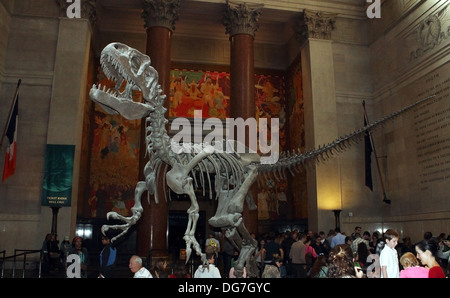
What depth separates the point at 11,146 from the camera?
1124 cm

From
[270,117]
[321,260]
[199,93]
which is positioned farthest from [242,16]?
[321,260]

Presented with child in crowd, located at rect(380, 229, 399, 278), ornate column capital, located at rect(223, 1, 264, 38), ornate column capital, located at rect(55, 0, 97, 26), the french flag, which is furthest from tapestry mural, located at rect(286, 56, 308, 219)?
child in crowd, located at rect(380, 229, 399, 278)

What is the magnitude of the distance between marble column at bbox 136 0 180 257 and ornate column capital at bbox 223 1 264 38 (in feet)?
6.52

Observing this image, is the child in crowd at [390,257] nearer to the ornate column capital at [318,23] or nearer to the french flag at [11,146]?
the french flag at [11,146]

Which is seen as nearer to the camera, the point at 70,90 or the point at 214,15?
the point at 70,90

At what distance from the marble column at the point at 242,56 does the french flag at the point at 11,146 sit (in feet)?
22.2

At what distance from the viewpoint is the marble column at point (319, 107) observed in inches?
517

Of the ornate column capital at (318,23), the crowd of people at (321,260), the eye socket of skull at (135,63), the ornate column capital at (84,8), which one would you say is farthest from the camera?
the ornate column capital at (318,23)

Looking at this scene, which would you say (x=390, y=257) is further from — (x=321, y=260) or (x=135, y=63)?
(x=135, y=63)

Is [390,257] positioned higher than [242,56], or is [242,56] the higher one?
[242,56]

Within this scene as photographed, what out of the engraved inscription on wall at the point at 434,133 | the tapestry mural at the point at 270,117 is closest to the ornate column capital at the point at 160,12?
the tapestry mural at the point at 270,117

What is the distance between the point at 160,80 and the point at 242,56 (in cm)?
317

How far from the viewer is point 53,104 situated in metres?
12.3

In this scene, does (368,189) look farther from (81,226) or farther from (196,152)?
(81,226)
